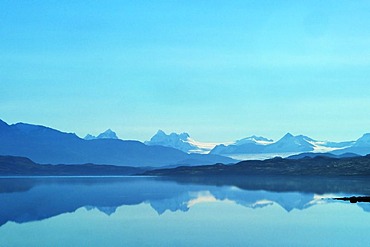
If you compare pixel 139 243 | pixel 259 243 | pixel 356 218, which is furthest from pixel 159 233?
pixel 356 218

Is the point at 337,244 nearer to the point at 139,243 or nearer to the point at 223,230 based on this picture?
the point at 223,230

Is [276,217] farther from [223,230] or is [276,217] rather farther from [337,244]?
[337,244]

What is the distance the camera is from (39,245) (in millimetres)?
47219

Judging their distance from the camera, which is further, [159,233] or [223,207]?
[223,207]

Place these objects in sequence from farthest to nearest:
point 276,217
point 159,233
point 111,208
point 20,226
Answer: point 111,208, point 276,217, point 20,226, point 159,233

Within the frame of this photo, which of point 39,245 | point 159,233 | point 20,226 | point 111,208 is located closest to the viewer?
point 39,245

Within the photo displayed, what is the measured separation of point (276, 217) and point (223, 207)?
58.2ft

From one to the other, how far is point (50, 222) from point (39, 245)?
2003 cm

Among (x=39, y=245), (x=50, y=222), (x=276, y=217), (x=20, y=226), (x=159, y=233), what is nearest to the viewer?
(x=39, y=245)

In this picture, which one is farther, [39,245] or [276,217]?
[276,217]

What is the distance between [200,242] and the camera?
48688 mm

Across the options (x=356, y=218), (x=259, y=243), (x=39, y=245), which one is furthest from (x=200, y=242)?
(x=356, y=218)

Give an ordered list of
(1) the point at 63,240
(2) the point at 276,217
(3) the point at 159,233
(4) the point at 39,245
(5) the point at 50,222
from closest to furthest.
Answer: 1. (4) the point at 39,245
2. (1) the point at 63,240
3. (3) the point at 159,233
4. (5) the point at 50,222
5. (2) the point at 276,217

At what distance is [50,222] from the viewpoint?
219 feet
